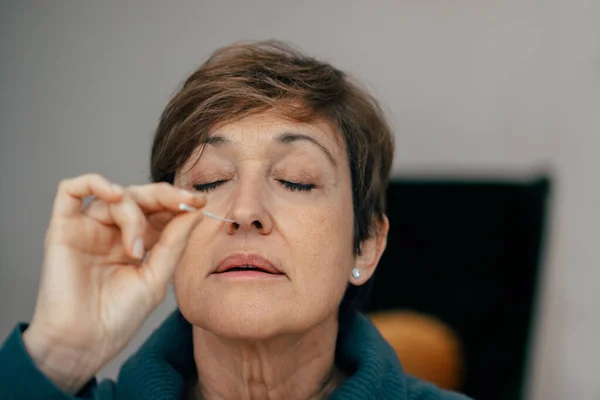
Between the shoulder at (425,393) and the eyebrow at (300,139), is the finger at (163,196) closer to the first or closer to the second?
the eyebrow at (300,139)

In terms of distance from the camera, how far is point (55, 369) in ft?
4.12

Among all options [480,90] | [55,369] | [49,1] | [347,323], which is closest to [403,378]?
[347,323]

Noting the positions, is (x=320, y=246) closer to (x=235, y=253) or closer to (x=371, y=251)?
(x=235, y=253)

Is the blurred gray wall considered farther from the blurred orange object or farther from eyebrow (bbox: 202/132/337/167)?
eyebrow (bbox: 202/132/337/167)

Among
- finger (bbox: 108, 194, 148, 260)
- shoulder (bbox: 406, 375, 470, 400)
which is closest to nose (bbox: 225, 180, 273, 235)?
finger (bbox: 108, 194, 148, 260)

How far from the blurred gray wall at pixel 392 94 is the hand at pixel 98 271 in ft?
6.48

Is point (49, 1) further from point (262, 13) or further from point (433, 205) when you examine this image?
point (433, 205)

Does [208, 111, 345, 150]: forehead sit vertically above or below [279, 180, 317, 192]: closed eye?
above

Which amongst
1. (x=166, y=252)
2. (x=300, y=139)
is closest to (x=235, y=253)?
(x=166, y=252)

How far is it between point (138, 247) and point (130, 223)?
4 centimetres

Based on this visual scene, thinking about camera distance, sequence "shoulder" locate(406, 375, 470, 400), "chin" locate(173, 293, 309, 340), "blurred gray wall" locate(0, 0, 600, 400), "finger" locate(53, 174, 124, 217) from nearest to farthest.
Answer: "finger" locate(53, 174, 124, 217), "chin" locate(173, 293, 309, 340), "shoulder" locate(406, 375, 470, 400), "blurred gray wall" locate(0, 0, 600, 400)

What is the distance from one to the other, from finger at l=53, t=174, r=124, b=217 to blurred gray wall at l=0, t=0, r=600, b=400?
80.4 inches

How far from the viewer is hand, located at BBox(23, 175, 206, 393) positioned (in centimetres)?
125

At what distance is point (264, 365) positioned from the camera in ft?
5.26
